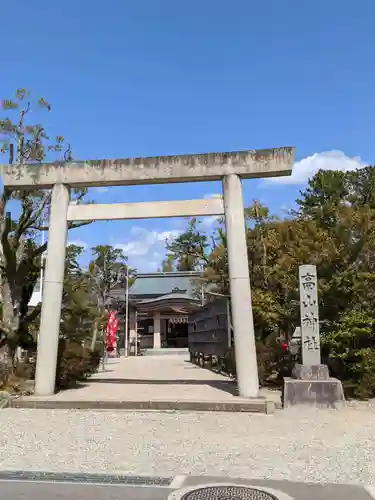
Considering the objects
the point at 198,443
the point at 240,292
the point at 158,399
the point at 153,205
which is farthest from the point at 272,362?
the point at 198,443

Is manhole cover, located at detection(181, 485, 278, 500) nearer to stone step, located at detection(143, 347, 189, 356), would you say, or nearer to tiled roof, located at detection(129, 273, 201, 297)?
stone step, located at detection(143, 347, 189, 356)

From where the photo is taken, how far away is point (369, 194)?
1305 inches

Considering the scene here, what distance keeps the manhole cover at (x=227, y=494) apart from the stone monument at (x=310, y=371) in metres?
5.03

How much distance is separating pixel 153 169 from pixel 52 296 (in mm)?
3679

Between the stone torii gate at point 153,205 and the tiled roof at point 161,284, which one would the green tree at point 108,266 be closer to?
the tiled roof at point 161,284

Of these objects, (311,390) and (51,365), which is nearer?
(311,390)

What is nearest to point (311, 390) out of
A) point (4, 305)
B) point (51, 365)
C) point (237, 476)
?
point (237, 476)

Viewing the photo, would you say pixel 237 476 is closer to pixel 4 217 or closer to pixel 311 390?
pixel 311 390

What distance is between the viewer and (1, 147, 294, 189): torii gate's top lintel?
1098 cm

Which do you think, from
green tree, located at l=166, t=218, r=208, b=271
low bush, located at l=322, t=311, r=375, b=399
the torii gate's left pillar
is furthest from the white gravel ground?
green tree, located at l=166, t=218, r=208, b=271

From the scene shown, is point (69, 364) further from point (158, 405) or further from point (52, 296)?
point (158, 405)

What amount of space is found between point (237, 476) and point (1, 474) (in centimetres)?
264

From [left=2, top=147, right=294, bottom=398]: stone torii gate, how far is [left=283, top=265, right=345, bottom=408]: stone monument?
100 centimetres

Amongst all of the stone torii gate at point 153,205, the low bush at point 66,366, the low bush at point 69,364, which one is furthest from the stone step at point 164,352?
the stone torii gate at point 153,205
